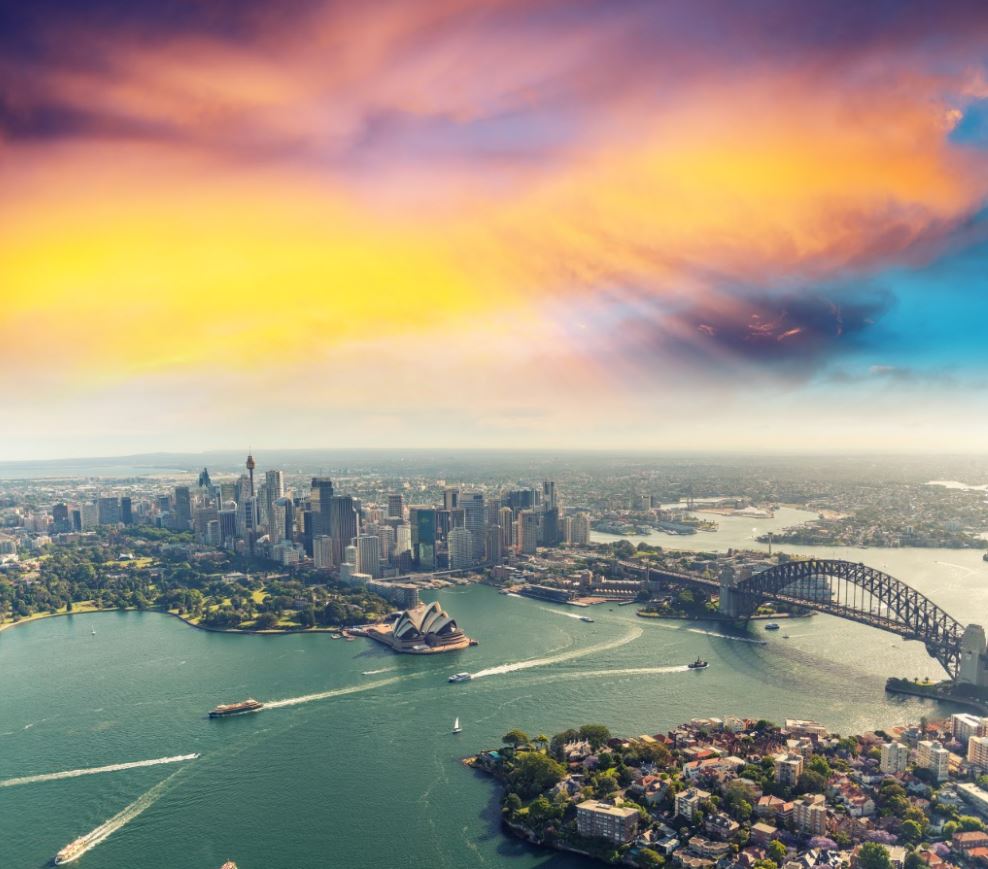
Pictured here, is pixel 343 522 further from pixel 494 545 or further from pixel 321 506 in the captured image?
pixel 494 545

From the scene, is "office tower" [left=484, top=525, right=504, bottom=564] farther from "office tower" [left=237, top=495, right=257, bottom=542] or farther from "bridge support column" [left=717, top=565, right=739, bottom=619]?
"bridge support column" [left=717, top=565, right=739, bottom=619]

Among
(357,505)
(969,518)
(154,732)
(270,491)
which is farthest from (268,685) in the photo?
(969,518)

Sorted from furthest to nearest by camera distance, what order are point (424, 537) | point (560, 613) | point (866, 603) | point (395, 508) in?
point (395, 508) < point (424, 537) < point (866, 603) < point (560, 613)

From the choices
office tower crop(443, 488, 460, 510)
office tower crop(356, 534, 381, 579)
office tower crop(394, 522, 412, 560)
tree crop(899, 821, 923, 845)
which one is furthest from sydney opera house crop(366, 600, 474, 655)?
office tower crop(443, 488, 460, 510)

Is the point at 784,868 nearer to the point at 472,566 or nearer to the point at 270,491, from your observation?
the point at 472,566

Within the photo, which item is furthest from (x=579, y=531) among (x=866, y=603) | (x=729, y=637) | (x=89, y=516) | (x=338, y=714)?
(x=89, y=516)

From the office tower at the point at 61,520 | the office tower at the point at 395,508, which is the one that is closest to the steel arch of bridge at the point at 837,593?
the office tower at the point at 395,508
